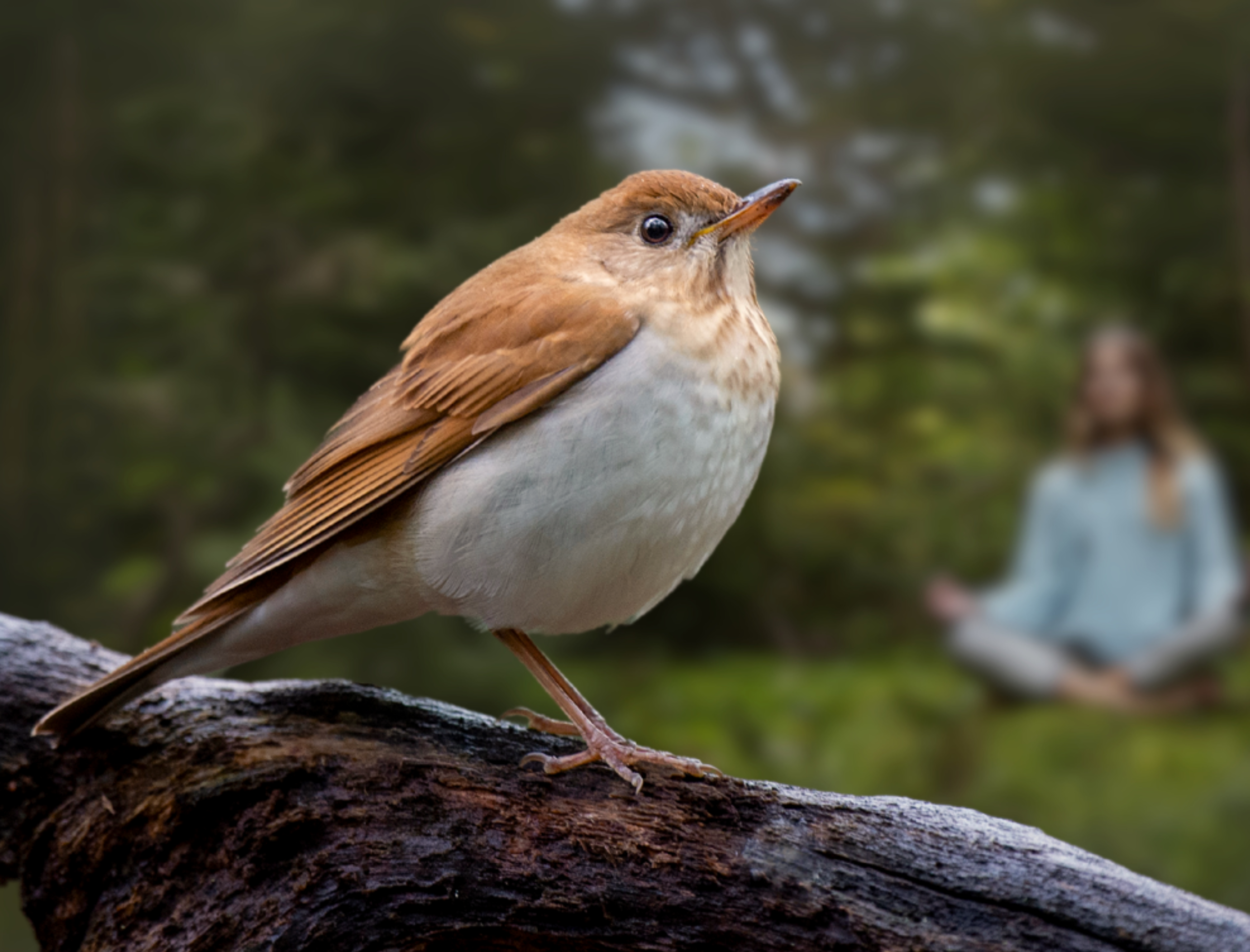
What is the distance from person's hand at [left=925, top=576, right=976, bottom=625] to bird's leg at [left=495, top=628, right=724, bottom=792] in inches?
157

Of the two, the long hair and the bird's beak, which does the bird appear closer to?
the bird's beak

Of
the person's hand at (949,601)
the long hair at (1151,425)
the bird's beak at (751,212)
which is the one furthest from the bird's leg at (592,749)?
the long hair at (1151,425)

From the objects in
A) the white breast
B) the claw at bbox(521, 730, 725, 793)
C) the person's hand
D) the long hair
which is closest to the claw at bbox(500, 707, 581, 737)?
the claw at bbox(521, 730, 725, 793)

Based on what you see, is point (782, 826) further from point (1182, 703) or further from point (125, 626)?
point (125, 626)

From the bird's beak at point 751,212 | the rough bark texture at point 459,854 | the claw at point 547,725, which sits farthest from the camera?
the claw at point 547,725

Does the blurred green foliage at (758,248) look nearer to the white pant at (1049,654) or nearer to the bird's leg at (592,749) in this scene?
the white pant at (1049,654)

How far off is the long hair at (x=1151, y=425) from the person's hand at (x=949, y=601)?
905 millimetres

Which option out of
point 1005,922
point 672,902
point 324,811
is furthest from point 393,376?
point 1005,922

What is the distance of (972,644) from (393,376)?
168 inches

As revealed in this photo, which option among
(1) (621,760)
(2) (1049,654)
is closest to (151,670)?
(1) (621,760)

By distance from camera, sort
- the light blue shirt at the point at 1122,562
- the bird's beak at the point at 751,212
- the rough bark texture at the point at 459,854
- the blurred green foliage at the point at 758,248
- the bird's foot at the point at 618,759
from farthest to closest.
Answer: the blurred green foliage at the point at 758,248 → the light blue shirt at the point at 1122,562 → the bird's beak at the point at 751,212 → the bird's foot at the point at 618,759 → the rough bark texture at the point at 459,854

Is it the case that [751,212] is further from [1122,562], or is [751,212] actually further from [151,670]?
[1122,562]

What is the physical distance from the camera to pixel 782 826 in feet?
6.81

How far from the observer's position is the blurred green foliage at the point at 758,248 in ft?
19.4
